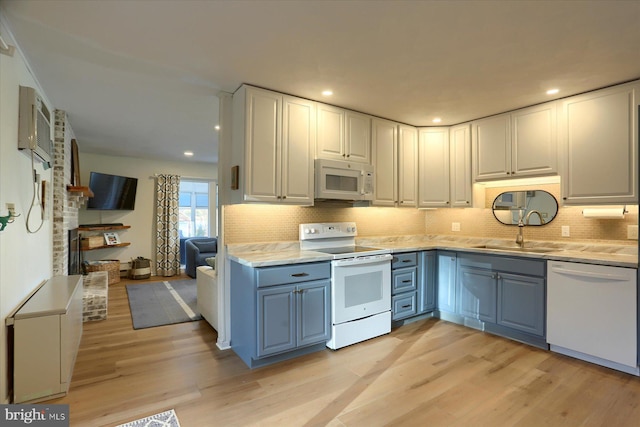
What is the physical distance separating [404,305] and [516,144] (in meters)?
2.12

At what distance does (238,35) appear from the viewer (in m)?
2.06

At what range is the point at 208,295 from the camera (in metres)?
3.56

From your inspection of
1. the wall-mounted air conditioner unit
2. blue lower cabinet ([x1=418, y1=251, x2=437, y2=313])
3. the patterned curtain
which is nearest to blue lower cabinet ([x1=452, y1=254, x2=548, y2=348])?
blue lower cabinet ([x1=418, y1=251, x2=437, y2=313])

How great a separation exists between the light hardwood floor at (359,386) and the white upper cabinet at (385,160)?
1599 millimetres

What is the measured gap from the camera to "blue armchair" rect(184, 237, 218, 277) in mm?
6184

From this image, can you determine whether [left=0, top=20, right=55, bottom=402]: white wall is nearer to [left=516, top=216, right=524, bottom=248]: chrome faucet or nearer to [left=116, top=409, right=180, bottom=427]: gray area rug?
[left=116, top=409, right=180, bottom=427]: gray area rug

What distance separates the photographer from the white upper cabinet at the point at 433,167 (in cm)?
409

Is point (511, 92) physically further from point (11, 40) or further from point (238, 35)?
point (11, 40)

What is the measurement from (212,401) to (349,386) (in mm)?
958

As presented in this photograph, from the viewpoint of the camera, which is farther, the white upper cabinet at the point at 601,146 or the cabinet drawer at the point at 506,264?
the cabinet drawer at the point at 506,264

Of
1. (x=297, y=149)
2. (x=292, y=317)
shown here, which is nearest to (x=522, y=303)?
(x=292, y=317)

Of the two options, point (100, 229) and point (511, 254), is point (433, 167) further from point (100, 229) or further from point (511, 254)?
point (100, 229)

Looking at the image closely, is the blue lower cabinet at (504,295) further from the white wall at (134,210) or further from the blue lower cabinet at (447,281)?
the white wall at (134,210)

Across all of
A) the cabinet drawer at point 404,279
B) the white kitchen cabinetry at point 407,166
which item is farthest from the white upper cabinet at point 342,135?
the cabinet drawer at point 404,279
